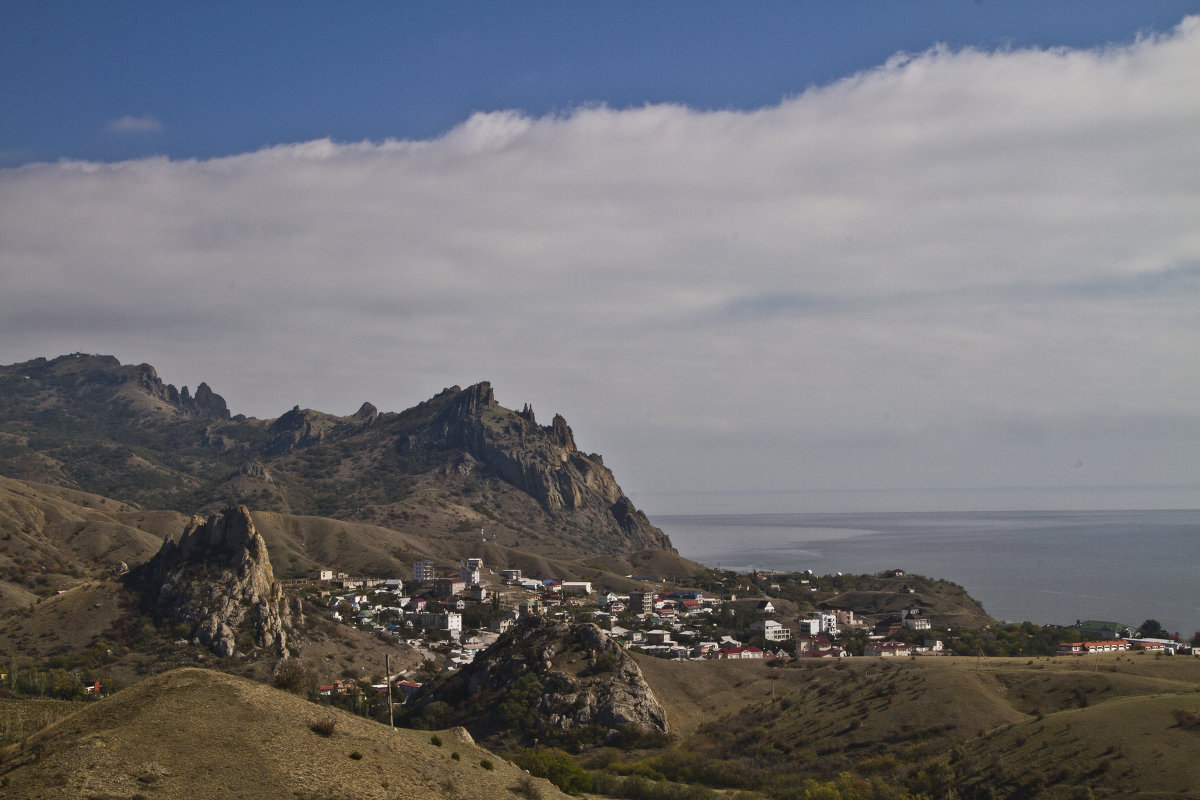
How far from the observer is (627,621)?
403ft

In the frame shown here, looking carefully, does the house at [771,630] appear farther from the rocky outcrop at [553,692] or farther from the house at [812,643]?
the rocky outcrop at [553,692]

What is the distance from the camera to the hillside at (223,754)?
21.8m

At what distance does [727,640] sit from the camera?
344 feet

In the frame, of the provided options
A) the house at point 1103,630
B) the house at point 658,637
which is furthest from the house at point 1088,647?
the house at point 658,637

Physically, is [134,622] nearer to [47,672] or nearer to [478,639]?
[47,672]

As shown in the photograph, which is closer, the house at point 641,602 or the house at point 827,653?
the house at point 827,653

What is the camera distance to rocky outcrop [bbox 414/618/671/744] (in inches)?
2485

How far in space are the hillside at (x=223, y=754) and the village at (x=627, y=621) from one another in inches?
1807

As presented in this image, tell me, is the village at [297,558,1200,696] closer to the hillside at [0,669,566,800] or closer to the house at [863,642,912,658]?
the house at [863,642,912,658]

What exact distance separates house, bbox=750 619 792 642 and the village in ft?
0.54

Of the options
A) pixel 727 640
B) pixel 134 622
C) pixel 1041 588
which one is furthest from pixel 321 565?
pixel 1041 588

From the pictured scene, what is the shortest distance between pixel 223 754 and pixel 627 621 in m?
102

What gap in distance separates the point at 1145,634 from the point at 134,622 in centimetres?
11754

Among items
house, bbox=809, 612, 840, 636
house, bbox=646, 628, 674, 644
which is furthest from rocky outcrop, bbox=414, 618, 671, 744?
house, bbox=809, 612, 840, 636
